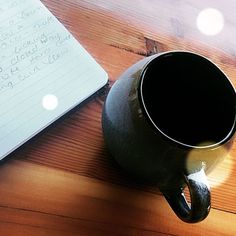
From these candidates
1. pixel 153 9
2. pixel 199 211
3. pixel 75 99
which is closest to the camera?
pixel 199 211

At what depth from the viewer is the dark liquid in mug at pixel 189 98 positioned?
1.52 ft

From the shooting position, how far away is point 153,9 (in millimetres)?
648

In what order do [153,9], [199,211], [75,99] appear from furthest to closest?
[153,9]
[75,99]
[199,211]

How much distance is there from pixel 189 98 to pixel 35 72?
168mm

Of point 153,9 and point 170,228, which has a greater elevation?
point 153,9

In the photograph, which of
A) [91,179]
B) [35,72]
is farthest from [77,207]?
[35,72]

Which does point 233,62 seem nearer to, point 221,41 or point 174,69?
point 221,41

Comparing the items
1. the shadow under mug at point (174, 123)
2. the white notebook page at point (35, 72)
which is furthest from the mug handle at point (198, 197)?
the white notebook page at point (35, 72)

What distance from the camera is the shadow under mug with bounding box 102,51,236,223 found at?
41 cm

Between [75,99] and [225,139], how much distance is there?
17cm

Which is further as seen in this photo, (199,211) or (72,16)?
(72,16)

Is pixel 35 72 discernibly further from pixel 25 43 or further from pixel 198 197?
pixel 198 197

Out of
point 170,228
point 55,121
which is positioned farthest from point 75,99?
point 170,228

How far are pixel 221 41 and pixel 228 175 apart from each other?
207 mm
